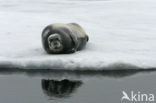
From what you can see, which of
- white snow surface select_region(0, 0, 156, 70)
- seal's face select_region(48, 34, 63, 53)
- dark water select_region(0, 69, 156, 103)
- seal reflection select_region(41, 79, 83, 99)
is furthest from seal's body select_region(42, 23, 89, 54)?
seal reflection select_region(41, 79, 83, 99)

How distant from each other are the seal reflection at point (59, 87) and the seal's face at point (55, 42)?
83cm

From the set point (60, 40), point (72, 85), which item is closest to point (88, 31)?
Result: point (60, 40)

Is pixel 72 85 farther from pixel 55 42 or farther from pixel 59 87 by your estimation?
pixel 55 42

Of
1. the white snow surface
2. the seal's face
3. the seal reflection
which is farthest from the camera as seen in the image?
the seal's face

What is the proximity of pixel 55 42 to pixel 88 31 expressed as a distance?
1685 mm

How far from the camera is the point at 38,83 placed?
5.65 m

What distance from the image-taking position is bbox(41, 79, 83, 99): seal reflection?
5.31 meters

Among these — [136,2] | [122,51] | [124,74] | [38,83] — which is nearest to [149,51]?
[122,51]

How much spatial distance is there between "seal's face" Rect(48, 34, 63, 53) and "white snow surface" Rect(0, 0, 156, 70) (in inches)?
4.7

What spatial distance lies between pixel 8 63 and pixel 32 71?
360mm

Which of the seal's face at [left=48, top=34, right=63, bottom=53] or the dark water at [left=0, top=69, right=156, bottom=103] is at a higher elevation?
the seal's face at [left=48, top=34, right=63, bottom=53]

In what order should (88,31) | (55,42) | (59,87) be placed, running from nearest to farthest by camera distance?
(59,87) < (55,42) < (88,31)

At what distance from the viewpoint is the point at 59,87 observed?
5.54 metres

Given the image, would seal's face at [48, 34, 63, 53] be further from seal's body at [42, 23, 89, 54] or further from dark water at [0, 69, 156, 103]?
dark water at [0, 69, 156, 103]
